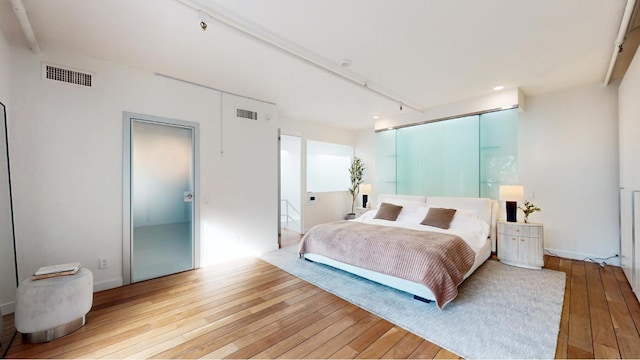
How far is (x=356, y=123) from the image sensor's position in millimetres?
6492

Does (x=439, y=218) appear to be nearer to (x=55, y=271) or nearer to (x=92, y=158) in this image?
(x=55, y=271)

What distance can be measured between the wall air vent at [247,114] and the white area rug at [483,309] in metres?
2.61

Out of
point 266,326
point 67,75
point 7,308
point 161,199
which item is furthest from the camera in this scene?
point 161,199

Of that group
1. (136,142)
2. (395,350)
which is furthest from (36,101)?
(395,350)

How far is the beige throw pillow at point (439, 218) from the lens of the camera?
412cm

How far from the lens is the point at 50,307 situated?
2.14 m

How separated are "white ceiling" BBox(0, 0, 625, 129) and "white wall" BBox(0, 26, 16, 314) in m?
0.30

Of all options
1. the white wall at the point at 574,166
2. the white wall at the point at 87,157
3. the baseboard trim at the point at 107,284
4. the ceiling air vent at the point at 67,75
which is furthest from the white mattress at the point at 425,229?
the ceiling air vent at the point at 67,75

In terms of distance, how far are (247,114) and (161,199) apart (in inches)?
74.9

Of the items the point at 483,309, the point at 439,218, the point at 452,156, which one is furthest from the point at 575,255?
the point at 483,309

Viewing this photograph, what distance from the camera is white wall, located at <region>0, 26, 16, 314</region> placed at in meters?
2.38

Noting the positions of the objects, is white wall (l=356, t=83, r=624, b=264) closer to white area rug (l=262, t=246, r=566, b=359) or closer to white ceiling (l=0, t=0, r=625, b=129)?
white ceiling (l=0, t=0, r=625, b=129)

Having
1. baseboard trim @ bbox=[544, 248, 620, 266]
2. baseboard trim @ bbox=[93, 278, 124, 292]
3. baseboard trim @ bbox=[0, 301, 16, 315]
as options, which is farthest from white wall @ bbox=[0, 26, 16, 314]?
baseboard trim @ bbox=[544, 248, 620, 266]

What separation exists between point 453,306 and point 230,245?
327 cm
